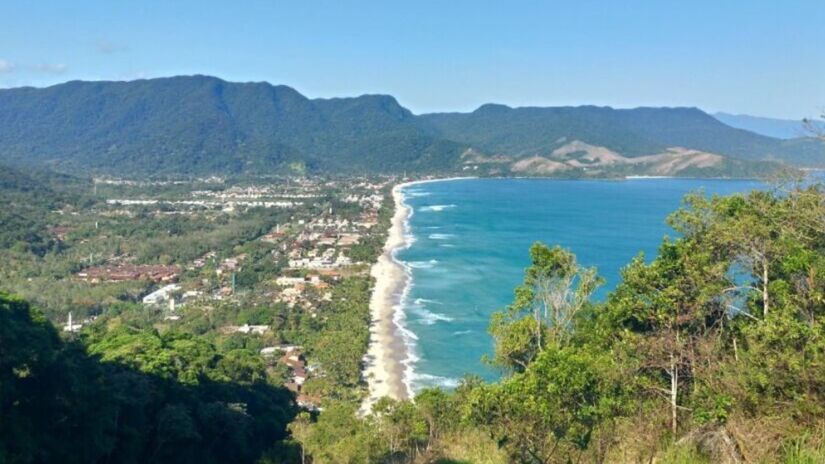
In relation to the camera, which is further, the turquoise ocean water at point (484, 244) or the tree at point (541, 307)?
the turquoise ocean water at point (484, 244)

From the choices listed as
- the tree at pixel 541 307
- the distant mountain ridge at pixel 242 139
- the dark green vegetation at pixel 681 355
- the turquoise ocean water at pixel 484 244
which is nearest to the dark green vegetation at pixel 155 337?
the turquoise ocean water at pixel 484 244

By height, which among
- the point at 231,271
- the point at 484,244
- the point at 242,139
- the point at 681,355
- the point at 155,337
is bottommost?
the point at 231,271

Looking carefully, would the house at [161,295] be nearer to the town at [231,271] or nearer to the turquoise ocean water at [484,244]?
the town at [231,271]

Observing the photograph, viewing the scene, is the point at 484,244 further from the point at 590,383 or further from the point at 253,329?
the point at 590,383

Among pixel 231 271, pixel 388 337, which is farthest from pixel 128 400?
pixel 231 271

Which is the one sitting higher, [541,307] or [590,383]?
[590,383]

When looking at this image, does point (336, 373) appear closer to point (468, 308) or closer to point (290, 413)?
point (290, 413)
